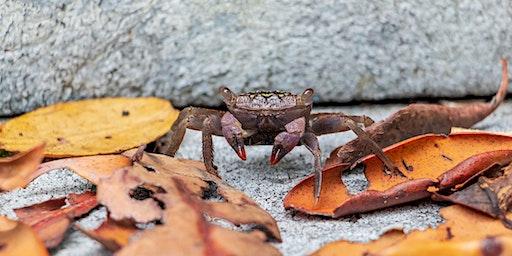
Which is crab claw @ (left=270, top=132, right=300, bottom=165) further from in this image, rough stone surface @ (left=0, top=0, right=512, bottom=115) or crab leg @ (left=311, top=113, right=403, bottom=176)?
rough stone surface @ (left=0, top=0, right=512, bottom=115)

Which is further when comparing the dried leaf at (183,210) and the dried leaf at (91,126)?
the dried leaf at (91,126)

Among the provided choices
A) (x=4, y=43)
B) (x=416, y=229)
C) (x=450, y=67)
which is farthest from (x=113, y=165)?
(x=450, y=67)

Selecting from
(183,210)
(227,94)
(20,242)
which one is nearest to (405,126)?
(227,94)

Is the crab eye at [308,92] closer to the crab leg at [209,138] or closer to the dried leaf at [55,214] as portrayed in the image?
the crab leg at [209,138]

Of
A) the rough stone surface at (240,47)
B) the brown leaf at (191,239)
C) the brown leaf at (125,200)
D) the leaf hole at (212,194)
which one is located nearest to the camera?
the brown leaf at (191,239)

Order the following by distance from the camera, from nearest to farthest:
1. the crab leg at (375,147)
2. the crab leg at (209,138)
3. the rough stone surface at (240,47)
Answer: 1. the crab leg at (375,147)
2. the crab leg at (209,138)
3. the rough stone surface at (240,47)

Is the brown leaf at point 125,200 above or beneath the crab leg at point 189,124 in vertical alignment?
above

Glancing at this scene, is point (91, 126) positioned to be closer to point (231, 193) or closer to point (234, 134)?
point (234, 134)

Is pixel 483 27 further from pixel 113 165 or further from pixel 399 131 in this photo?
pixel 113 165

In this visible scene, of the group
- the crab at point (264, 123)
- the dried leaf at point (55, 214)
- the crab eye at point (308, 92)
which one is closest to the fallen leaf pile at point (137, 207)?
the dried leaf at point (55, 214)
